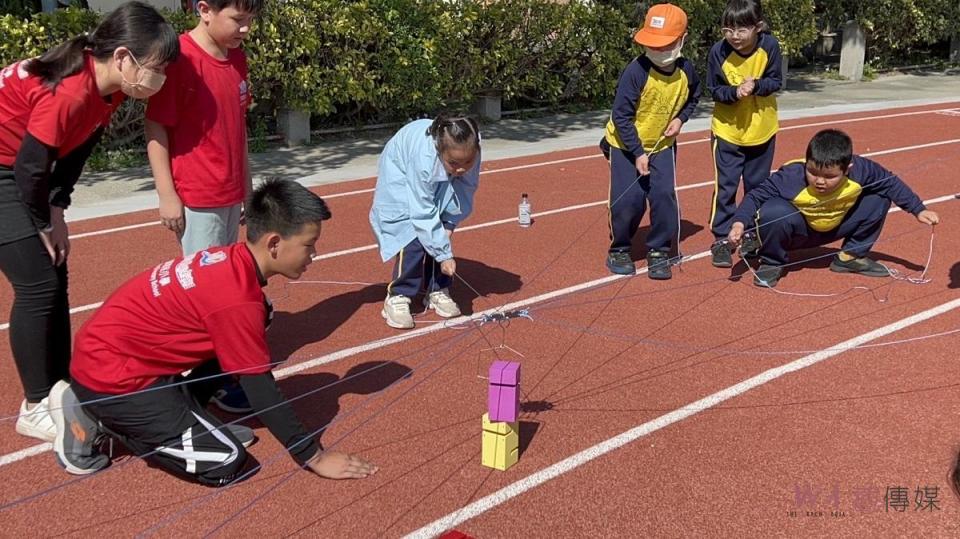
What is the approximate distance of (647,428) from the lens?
12.9 feet

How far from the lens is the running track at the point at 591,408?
3262 millimetres

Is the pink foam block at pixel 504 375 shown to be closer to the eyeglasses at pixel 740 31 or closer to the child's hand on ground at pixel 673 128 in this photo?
the child's hand on ground at pixel 673 128

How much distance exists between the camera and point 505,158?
36.0ft

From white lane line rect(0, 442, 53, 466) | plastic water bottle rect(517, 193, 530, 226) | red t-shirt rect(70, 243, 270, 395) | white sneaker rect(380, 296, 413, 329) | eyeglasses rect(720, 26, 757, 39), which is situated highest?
eyeglasses rect(720, 26, 757, 39)

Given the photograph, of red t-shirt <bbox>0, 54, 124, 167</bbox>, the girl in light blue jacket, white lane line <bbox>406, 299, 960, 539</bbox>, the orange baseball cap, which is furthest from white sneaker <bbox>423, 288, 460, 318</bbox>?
red t-shirt <bbox>0, 54, 124, 167</bbox>

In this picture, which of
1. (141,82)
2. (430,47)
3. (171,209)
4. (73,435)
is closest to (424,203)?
(171,209)

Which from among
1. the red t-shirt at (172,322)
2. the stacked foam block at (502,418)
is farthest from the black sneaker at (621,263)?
the red t-shirt at (172,322)

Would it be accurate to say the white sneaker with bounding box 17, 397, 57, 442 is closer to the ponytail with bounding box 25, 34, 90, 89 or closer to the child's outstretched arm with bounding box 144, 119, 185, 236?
the child's outstretched arm with bounding box 144, 119, 185, 236

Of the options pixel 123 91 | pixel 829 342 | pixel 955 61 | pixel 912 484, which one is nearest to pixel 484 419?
pixel 912 484

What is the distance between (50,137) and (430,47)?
889 centimetres

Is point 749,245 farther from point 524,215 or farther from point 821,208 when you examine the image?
point 524,215

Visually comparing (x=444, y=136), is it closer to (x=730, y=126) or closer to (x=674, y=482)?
(x=674, y=482)

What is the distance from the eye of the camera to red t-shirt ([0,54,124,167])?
10.8 feet

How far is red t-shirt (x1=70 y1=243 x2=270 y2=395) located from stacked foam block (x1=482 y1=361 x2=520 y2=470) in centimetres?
84
